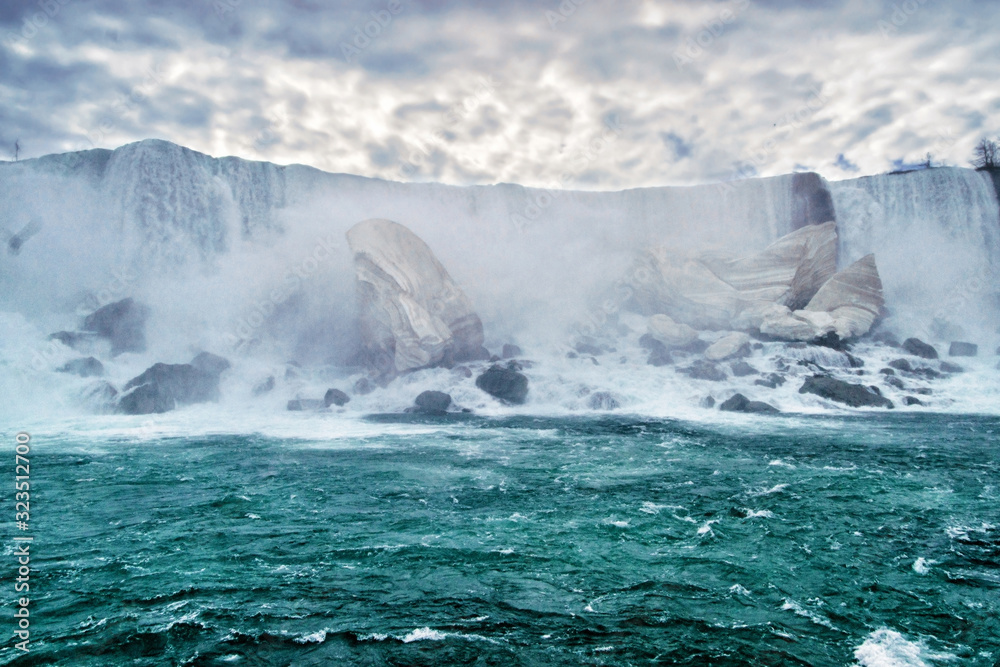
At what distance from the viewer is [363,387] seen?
82.8ft

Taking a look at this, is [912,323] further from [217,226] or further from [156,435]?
[217,226]

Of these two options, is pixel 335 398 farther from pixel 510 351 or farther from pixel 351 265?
pixel 351 265

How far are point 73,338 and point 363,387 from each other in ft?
44.8

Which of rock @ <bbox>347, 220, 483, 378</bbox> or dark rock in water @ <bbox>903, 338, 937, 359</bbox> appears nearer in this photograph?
rock @ <bbox>347, 220, 483, 378</bbox>

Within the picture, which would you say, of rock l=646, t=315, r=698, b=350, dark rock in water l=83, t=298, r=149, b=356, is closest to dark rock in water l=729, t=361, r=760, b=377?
rock l=646, t=315, r=698, b=350

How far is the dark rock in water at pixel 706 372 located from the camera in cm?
2475

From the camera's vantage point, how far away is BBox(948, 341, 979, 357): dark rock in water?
28.0 m

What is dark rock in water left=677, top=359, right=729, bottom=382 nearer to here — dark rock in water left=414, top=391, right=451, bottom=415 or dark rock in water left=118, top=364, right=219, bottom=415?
dark rock in water left=414, top=391, right=451, bottom=415

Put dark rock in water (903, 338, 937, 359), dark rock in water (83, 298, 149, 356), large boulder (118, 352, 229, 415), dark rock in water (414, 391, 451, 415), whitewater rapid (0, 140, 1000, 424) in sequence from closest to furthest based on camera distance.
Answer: large boulder (118, 352, 229, 415) → dark rock in water (414, 391, 451, 415) → whitewater rapid (0, 140, 1000, 424) → dark rock in water (83, 298, 149, 356) → dark rock in water (903, 338, 937, 359)

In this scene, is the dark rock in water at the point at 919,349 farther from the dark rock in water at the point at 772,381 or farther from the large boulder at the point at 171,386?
the large boulder at the point at 171,386

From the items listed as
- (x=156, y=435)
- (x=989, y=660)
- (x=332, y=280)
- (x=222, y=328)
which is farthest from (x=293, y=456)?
(x=332, y=280)

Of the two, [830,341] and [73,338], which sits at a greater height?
[73,338]

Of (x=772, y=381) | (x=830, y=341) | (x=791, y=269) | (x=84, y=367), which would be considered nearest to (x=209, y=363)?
(x=84, y=367)

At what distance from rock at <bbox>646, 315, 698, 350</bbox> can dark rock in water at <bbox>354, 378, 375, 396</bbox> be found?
15368 millimetres
